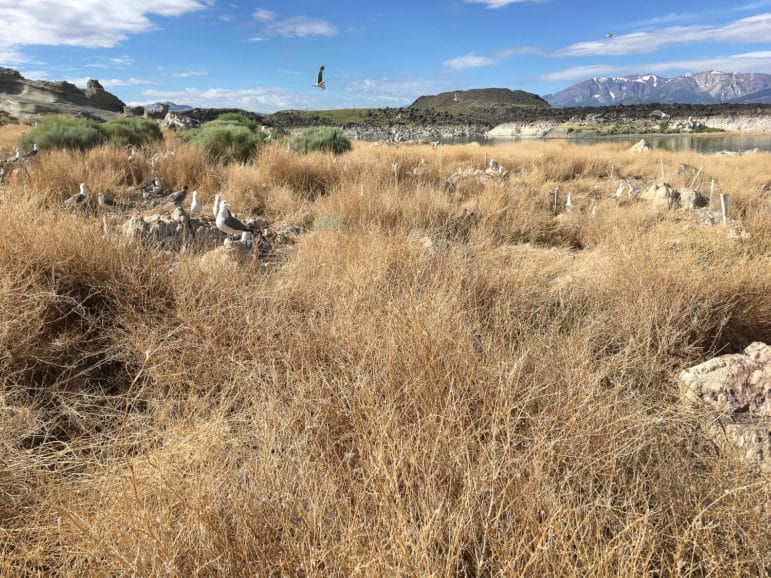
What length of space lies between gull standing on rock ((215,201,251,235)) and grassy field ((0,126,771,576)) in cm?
84

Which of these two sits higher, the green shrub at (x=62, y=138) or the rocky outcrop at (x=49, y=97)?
the rocky outcrop at (x=49, y=97)

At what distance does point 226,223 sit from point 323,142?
8.26 meters

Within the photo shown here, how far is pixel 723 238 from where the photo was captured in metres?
4.79

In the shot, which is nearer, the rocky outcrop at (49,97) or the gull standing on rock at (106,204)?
the gull standing on rock at (106,204)

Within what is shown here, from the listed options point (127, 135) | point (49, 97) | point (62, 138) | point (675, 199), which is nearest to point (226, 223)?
point (62, 138)

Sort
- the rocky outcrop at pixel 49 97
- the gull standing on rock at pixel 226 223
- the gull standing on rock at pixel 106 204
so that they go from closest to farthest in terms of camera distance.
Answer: the gull standing on rock at pixel 226 223
the gull standing on rock at pixel 106 204
the rocky outcrop at pixel 49 97

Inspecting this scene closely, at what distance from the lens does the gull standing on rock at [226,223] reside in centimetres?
476

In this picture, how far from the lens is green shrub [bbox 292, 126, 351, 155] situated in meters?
12.2

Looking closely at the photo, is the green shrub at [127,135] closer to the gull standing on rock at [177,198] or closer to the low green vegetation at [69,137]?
the low green vegetation at [69,137]

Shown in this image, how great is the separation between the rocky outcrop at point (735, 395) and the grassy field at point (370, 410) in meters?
0.11

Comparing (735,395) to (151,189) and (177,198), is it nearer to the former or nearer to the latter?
(177,198)

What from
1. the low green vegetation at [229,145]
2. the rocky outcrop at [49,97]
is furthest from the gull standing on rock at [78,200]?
the rocky outcrop at [49,97]

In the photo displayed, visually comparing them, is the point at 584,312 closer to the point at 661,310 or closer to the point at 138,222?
the point at 661,310

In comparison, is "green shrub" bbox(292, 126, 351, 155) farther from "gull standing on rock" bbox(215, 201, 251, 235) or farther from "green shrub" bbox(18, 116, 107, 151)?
"gull standing on rock" bbox(215, 201, 251, 235)
